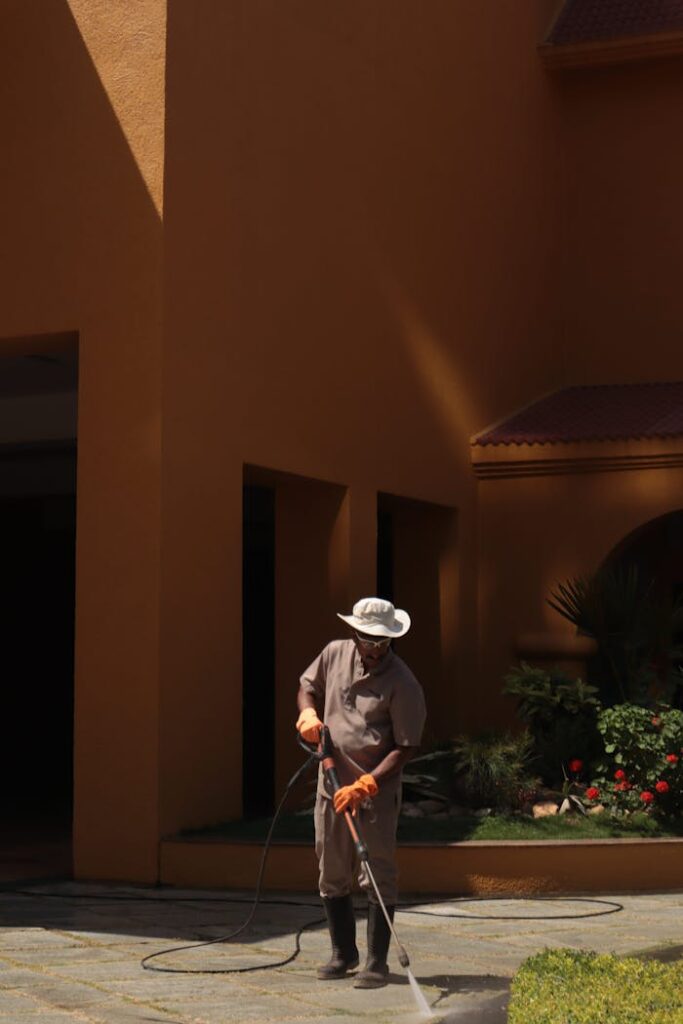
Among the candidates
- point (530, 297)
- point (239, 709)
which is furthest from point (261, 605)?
point (239, 709)

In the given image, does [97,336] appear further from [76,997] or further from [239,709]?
[76,997]

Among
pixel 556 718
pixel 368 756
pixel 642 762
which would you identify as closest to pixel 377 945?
pixel 368 756

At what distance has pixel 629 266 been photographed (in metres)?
16.6

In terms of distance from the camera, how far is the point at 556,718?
11781 millimetres

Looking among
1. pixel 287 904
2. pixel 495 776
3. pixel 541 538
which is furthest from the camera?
pixel 541 538

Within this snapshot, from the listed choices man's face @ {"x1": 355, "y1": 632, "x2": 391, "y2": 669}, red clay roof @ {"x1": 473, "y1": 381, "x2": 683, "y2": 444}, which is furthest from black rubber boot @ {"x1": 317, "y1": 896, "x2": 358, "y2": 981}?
red clay roof @ {"x1": 473, "y1": 381, "x2": 683, "y2": 444}

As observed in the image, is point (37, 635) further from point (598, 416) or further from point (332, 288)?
point (332, 288)

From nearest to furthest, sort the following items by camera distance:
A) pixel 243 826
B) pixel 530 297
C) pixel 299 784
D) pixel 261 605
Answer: pixel 243 826, pixel 299 784, pixel 530 297, pixel 261 605

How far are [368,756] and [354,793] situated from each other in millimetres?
343

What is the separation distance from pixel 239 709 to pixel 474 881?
78.5 inches

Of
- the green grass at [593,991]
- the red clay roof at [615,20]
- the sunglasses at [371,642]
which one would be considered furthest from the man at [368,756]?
the red clay roof at [615,20]

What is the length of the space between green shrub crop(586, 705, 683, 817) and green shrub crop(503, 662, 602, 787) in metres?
0.40

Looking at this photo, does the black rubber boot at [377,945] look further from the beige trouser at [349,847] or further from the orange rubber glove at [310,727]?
the orange rubber glove at [310,727]

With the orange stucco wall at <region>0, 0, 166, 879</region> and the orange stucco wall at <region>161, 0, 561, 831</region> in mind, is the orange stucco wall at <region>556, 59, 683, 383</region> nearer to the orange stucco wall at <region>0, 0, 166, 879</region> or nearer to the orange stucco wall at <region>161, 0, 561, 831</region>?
→ the orange stucco wall at <region>161, 0, 561, 831</region>
